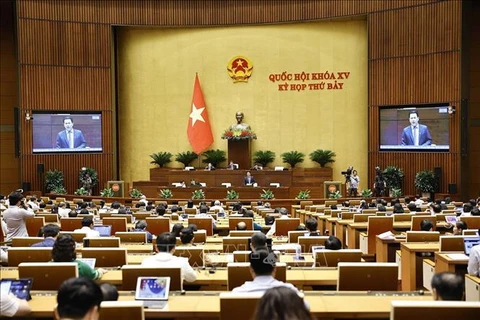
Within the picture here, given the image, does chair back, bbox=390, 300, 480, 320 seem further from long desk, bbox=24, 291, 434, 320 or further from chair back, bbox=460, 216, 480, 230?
chair back, bbox=460, 216, 480, 230

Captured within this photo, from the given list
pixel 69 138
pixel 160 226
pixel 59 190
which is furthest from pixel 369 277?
pixel 69 138

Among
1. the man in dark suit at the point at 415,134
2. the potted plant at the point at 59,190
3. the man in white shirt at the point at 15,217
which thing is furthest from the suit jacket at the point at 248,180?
the man in white shirt at the point at 15,217

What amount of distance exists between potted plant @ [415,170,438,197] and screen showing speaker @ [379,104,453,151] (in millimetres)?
1122

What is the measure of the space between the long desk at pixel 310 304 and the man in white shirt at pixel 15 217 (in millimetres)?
5118

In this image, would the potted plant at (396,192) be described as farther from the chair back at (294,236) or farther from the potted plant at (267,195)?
the chair back at (294,236)

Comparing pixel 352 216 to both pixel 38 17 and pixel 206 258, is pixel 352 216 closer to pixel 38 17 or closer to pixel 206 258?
pixel 206 258

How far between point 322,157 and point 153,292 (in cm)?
1941

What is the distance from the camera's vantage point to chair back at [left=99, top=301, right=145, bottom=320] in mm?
3686

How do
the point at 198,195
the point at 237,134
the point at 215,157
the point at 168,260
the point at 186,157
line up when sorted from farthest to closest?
the point at 186,157, the point at 215,157, the point at 237,134, the point at 198,195, the point at 168,260

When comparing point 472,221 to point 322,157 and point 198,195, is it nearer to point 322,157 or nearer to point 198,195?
point 198,195

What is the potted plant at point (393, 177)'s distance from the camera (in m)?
21.7

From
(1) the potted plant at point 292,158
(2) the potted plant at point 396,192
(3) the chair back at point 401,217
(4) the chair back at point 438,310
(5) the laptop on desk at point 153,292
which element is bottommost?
(2) the potted plant at point 396,192

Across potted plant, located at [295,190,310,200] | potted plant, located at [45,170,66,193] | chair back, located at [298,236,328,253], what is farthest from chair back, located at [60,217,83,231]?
potted plant, located at [45,170,66,193]

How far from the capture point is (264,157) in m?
23.7
